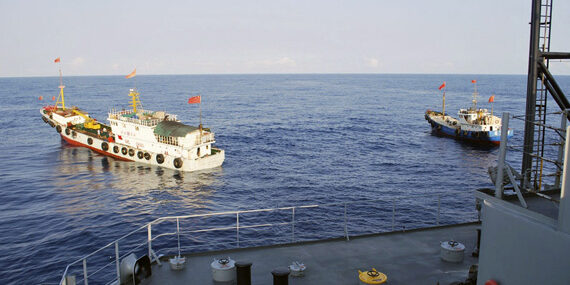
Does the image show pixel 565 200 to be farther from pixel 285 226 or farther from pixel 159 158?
pixel 159 158

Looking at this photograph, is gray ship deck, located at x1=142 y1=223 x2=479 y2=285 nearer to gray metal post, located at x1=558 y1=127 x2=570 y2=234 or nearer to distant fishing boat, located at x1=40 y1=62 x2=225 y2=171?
gray metal post, located at x1=558 y1=127 x2=570 y2=234

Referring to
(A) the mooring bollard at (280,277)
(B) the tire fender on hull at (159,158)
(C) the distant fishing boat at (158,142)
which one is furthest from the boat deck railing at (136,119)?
(A) the mooring bollard at (280,277)

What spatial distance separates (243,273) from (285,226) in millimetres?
22847

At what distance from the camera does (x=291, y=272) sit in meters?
11.8

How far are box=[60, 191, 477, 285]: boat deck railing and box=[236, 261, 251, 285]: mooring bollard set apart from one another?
1672 cm

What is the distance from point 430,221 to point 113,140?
142 ft

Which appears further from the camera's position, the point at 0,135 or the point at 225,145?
the point at 0,135

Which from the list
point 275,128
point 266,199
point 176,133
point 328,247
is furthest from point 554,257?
point 275,128

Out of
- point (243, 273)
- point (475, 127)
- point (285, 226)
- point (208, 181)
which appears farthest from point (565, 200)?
point (475, 127)

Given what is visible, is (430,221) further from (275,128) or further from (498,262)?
(275,128)

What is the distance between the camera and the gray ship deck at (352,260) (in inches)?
A: 462

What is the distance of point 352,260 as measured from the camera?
12828mm

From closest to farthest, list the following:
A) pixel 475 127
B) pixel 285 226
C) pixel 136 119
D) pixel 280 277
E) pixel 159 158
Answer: pixel 280 277 < pixel 285 226 < pixel 159 158 < pixel 136 119 < pixel 475 127

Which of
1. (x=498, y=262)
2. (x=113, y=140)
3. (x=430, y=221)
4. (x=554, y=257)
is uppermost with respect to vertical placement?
(x=554, y=257)
